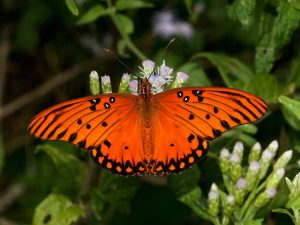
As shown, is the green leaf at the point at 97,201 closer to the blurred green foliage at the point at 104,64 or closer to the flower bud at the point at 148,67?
the blurred green foliage at the point at 104,64

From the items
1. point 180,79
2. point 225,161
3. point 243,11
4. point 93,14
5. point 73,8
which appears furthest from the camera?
point 93,14

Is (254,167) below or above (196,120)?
below

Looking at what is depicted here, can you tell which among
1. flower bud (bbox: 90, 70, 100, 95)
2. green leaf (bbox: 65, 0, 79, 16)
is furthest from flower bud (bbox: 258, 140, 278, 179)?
green leaf (bbox: 65, 0, 79, 16)

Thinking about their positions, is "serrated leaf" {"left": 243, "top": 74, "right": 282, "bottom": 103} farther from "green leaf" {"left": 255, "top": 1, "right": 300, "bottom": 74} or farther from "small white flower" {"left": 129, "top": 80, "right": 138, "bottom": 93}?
"small white flower" {"left": 129, "top": 80, "right": 138, "bottom": 93}

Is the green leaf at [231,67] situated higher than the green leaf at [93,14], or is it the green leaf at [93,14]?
the green leaf at [93,14]

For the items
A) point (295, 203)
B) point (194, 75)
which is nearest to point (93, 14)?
point (194, 75)

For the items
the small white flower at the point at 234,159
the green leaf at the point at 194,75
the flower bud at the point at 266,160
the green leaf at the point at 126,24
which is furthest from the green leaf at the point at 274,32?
the green leaf at the point at 126,24

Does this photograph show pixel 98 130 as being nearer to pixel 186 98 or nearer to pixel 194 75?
pixel 186 98
